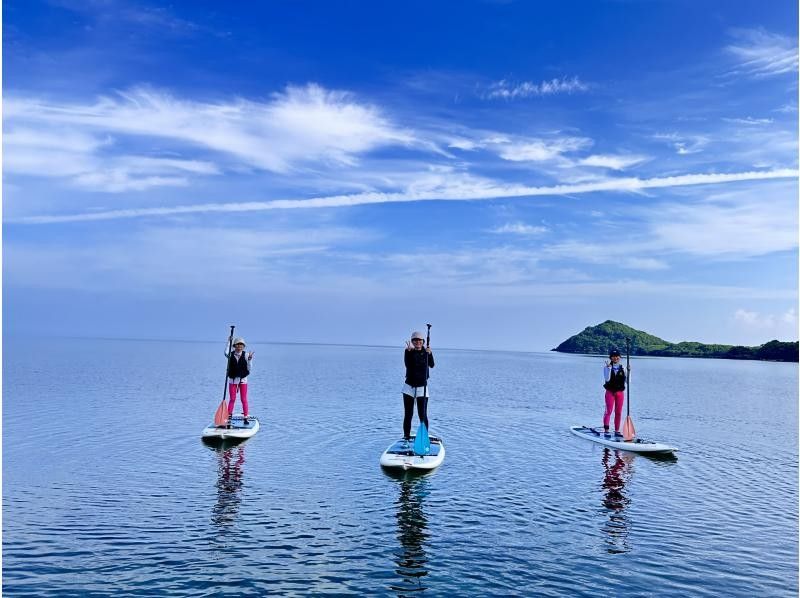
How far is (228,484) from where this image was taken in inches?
690

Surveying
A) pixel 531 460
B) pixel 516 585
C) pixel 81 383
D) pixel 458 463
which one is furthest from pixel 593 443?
pixel 81 383

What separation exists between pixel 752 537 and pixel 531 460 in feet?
29.9

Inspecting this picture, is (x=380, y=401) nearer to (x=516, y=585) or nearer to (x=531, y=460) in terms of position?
(x=531, y=460)

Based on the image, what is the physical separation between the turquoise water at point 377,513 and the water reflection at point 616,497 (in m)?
0.08

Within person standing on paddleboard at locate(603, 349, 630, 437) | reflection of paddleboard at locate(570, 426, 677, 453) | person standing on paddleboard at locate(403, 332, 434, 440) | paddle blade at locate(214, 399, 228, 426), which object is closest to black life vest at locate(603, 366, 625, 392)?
person standing on paddleboard at locate(603, 349, 630, 437)

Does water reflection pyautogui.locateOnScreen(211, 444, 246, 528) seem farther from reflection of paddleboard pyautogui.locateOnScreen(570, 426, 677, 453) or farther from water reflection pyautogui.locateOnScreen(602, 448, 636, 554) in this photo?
reflection of paddleboard pyautogui.locateOnScreen(570, 426, 677, 453)

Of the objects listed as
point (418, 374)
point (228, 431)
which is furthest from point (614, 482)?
point (228, 431)

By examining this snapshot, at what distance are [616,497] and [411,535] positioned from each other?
7140 mm

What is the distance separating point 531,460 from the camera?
2241 cm

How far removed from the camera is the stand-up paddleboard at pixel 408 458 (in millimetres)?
19188

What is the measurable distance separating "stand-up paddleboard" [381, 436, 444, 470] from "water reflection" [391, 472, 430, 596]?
352 mm

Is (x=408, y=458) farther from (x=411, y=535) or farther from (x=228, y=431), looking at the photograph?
(x=228, y=431)

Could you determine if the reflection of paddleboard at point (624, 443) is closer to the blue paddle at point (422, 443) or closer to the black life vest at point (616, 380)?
the black life vest at point (616, 380)

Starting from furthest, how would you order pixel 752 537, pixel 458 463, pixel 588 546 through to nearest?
pixel 458 463 < pixel 752 537 < pixel 588 546
